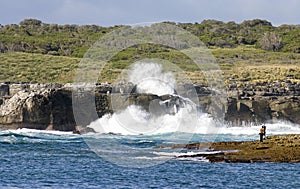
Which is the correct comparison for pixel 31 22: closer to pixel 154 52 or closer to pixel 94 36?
pixel 94 36

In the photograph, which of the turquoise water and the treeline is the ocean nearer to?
the turquoise water

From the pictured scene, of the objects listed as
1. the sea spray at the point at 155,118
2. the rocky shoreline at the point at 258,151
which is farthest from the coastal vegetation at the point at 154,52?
the rocky shoreline at the point at 258,151

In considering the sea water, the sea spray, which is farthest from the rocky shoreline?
the sea spray

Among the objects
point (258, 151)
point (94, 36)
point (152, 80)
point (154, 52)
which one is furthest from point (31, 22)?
point (258, 151)

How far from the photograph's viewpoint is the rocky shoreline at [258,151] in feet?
128

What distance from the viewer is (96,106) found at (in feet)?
242

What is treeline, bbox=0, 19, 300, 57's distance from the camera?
472ft

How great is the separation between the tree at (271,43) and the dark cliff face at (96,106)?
55122mm

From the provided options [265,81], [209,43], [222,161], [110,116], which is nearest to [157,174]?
[222,161]

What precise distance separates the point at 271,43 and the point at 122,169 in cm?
11076

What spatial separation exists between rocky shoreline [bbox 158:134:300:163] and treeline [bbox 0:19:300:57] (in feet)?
313

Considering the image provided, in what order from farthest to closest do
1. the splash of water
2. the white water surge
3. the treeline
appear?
the treeline
the splash of water
the white water surge

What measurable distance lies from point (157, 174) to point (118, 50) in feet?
331

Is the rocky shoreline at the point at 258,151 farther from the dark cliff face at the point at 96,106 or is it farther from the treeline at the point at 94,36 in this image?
the treeline at the point at 94,36
